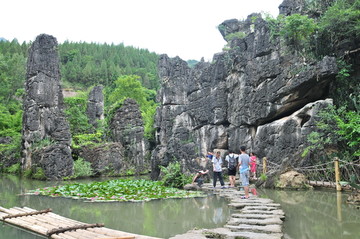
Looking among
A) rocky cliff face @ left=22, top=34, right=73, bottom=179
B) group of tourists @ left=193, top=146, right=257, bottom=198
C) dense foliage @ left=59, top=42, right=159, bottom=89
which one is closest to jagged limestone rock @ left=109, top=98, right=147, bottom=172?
rocky cliff face @ left=22, top=34, right=73, bottom=179

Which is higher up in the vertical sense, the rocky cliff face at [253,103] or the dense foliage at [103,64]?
the dense foliage at [103,64]

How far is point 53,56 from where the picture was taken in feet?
69.3

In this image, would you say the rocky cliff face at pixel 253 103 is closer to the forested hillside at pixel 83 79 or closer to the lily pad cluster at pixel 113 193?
the lily pad cluster at pixel 113 193

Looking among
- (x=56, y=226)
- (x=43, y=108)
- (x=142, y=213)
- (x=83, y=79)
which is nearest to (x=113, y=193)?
(x=142, y=213)

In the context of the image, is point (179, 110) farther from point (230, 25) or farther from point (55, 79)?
point (230, 25)

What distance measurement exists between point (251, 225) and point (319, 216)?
178 cm

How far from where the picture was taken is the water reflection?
4.96 metres

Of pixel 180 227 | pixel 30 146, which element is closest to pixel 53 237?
pixel 180 227

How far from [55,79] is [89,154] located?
17.6 ft

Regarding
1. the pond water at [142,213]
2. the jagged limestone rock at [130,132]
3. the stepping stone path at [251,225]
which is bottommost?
the pond water at [142,213]

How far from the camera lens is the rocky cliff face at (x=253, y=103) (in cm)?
1377

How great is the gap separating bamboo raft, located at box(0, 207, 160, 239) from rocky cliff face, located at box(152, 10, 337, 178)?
23.7 ft

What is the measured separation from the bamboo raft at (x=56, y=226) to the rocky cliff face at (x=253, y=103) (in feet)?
23.7

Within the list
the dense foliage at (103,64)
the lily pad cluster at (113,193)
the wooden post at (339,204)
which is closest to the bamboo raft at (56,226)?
the lily pad cluster at (113,193)
